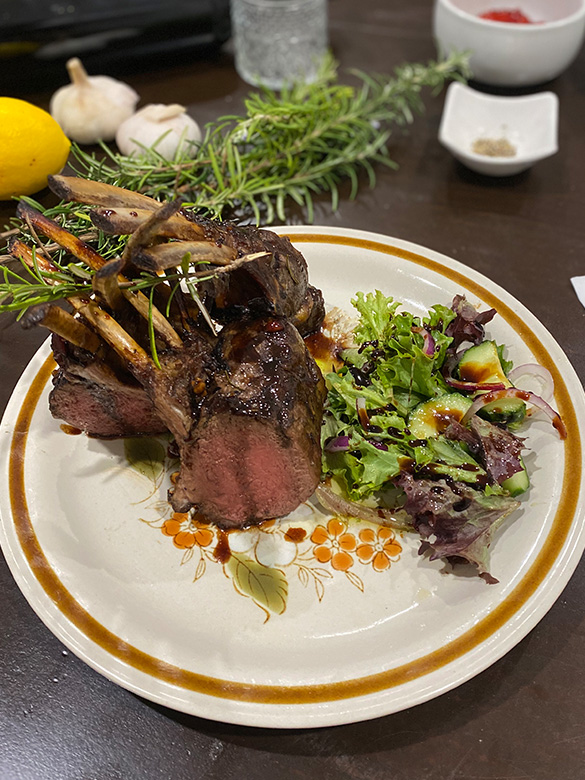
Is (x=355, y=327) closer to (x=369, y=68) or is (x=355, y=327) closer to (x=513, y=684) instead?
(x=513, y=684)

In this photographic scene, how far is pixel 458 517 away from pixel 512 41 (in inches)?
109

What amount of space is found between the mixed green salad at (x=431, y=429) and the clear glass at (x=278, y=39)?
6.44 ft

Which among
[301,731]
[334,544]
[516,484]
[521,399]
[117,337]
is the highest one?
[117,337]

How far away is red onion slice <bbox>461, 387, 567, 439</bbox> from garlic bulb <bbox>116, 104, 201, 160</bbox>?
179cm

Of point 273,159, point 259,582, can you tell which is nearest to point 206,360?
point 259,582

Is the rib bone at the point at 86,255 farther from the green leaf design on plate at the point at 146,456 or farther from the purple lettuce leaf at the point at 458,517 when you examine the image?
the purple lettuce leaf at the point at 458,517

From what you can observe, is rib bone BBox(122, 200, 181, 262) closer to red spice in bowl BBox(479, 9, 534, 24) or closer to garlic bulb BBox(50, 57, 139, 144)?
garlic bulb BBox(50, 57, 139, 144)

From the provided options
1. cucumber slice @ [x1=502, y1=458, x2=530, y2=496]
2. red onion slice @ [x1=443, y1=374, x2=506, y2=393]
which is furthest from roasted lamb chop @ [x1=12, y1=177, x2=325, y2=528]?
cucumber slice @ [x1=502, y1=458, x2=530, y2=496]

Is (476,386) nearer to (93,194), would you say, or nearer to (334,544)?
(334,544)

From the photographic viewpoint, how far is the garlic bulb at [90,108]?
3.09 metres

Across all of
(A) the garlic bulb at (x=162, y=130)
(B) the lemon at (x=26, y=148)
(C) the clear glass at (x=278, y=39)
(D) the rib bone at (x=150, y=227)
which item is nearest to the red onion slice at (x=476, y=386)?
(D) the rib bone at (x=150, y=227)

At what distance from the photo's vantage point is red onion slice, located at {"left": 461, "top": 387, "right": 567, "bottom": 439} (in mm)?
1894

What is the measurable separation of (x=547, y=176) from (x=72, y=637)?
297 centimetres

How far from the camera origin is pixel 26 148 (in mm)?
2623
